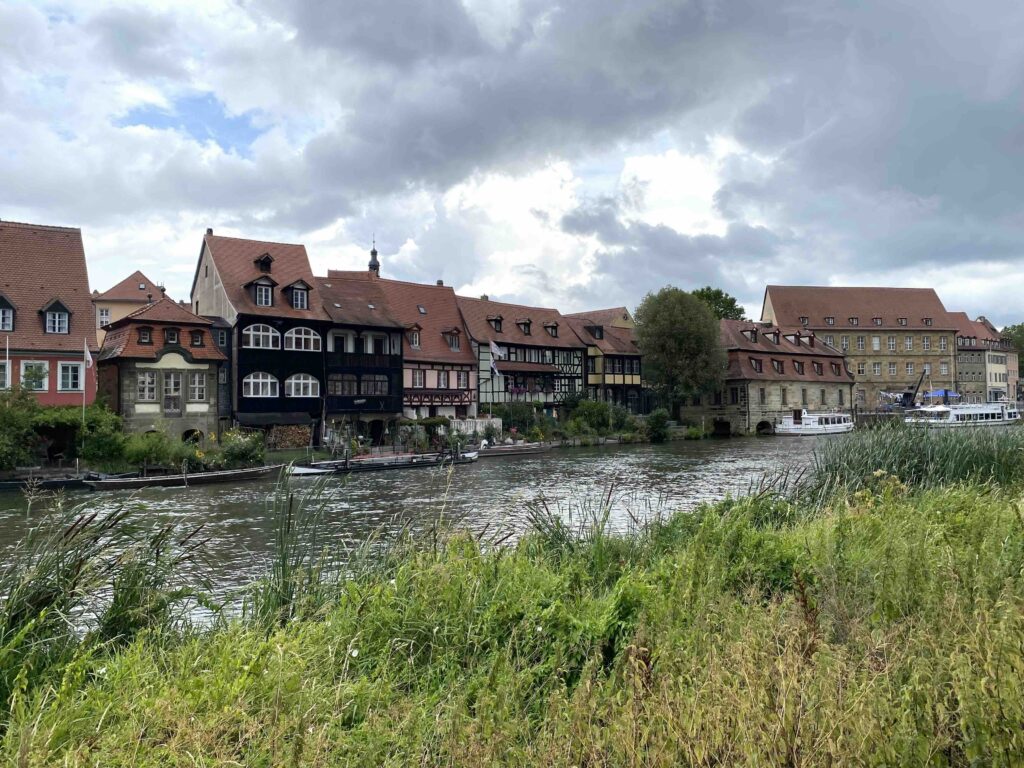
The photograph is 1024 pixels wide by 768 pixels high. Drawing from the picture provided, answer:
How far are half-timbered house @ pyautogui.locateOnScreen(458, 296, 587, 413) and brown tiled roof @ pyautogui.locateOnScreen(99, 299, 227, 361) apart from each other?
1999 centimetres

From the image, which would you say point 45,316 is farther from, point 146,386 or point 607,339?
point 607,339

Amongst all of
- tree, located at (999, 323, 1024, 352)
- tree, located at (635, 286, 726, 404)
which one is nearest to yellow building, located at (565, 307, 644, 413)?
tree, located at (635, 286, 726, 404)

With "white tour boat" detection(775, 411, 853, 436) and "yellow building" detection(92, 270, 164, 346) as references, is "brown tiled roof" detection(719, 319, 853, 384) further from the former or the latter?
"yellow building" detection(92, 270, 164, 346)

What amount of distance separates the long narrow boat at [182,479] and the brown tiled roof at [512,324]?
25.2 m

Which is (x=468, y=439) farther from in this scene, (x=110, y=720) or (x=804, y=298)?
(x=804, y=298)

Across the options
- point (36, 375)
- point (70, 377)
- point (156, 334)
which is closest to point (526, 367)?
point (156, 334)

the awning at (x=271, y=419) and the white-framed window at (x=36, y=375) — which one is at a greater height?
the white-framed window at (x=36, y=375)

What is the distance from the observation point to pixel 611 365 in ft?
216

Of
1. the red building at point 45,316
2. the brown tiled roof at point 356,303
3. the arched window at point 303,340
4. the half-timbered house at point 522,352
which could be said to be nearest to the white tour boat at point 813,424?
the half-timbered house at point 522,352

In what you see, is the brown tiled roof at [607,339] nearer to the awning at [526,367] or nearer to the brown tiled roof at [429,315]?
the awning at [526,367]

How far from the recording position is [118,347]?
3822 cm

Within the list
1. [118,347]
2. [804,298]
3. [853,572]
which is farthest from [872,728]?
[804,298]

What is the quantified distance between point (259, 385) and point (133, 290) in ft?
104

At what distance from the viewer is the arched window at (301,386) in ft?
144
